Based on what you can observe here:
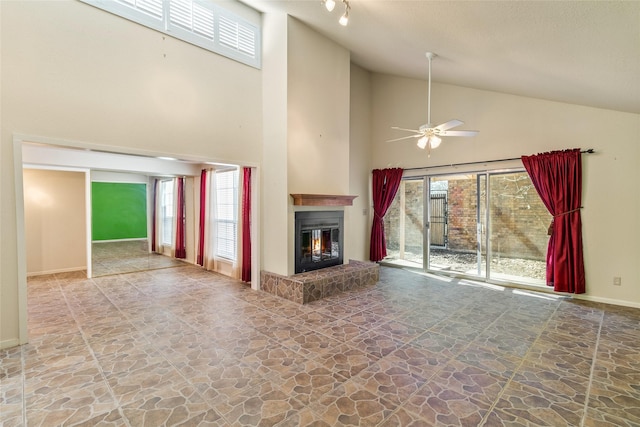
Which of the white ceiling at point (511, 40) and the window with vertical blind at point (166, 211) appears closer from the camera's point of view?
the white ceiling at point (511, 40)

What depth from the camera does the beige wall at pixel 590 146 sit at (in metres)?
4.31

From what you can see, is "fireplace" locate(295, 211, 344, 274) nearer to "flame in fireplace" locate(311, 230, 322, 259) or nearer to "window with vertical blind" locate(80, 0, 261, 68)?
"flame in fireplace" locate(311, 230, 322, 259)

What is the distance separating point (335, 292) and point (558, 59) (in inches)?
165

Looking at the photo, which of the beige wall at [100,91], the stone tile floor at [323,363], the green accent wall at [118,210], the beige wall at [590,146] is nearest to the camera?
the stone tile floor at [323,363]

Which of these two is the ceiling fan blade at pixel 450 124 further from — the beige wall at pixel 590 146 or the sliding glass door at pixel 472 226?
the sliding glass door at pixel 472 226

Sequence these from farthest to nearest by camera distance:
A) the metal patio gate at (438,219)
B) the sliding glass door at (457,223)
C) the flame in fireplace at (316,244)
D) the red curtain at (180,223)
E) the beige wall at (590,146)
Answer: the red curtain at (180,223), the metal patio gate at (438,219), the sliding glass door at (457,223), the flame in fireplace at (316,244), the beige wall at (590,146)

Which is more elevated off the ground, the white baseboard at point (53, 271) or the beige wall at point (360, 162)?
the beige wall at point (360, 162)

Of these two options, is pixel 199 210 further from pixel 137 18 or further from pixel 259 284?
pixel 137 18

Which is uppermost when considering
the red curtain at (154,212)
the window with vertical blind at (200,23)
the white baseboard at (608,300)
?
the window with vertical blind at (200,23)

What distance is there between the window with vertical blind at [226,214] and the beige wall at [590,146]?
4.56 meters

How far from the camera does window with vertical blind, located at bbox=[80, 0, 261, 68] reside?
3662mm

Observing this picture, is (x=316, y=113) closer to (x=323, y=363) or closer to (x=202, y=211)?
(x=202, y=211)

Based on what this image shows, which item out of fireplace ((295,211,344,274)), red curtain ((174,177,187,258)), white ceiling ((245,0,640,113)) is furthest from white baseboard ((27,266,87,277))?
white ceiling ((245,0,640,113))

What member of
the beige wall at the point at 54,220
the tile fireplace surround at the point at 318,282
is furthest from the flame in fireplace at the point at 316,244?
the beige wall at the point at 54,220
